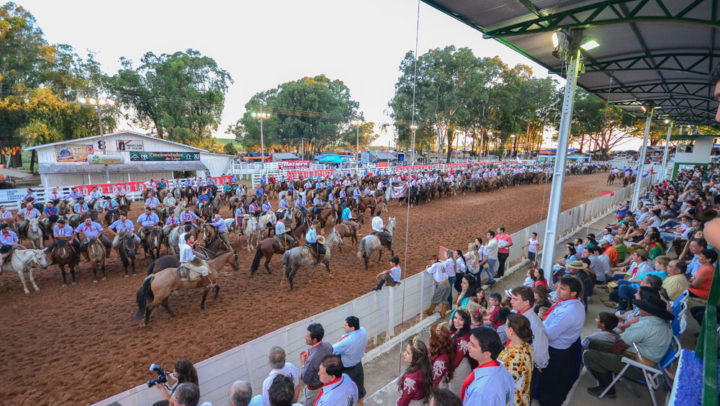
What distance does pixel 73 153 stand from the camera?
22.3 m

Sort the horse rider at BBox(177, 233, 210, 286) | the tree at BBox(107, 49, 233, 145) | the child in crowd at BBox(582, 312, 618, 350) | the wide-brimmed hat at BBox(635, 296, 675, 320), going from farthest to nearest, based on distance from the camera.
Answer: the tree at BBox(107, 49, 233, 145) → the horse rider at BBox(177, 233, 210, 286) → the child in crowd at BBox(582, 312, 618, 350) → the wide-brimmed hat at BBox(635, 296, 675, 320)

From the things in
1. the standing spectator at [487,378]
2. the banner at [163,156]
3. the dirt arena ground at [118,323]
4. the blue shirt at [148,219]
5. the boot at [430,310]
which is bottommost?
the dirt arena ground at [118,323]

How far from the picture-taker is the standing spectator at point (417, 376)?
2.97 meters

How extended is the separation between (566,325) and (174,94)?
1667 inches

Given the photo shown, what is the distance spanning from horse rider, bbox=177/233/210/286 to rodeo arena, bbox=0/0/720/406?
0.03 m

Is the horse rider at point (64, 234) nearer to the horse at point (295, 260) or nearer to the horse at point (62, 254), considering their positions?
the horse at point (62, 254)

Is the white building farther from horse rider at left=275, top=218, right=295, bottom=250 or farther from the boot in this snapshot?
the boot

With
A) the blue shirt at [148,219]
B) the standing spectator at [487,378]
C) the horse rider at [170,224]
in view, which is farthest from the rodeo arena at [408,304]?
the blue shirt at [148,219]

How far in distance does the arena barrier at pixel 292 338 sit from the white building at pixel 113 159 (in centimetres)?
2383

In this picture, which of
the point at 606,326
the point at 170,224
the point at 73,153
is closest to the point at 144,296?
the point at 170,224

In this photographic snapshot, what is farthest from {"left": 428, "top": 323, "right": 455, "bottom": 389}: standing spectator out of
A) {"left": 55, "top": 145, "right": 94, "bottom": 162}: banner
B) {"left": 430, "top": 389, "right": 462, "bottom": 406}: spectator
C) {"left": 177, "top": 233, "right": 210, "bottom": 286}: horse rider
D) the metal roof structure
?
{"left": 55, "top": 145, "right": 94, "bottom": 162}: banner

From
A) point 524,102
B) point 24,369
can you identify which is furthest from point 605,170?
point 24,369

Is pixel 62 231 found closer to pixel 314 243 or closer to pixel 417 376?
pixel 314 243

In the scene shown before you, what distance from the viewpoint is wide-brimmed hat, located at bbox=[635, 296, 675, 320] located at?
344cm
